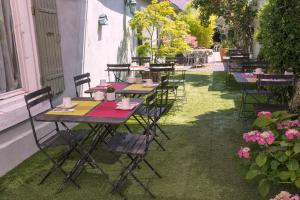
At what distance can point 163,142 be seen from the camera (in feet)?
17.3

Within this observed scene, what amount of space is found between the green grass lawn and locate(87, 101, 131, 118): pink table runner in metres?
0.95

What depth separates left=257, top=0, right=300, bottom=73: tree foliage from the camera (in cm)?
570

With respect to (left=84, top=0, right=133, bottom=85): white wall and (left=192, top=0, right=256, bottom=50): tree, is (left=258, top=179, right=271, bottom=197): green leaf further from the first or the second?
(left=192, top=0, right=256, bottom=50): tree

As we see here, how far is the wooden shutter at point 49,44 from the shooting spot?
4.95 meters

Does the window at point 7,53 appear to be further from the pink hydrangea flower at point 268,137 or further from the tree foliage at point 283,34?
the tree foliage at point 283,34

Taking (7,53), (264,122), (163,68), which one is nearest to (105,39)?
(163,68)

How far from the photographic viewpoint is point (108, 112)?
142 inches

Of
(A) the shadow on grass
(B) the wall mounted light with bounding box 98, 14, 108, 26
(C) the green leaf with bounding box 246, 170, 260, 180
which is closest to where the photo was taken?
(C) the green leaf with bounding box 246, 170, 260, 180

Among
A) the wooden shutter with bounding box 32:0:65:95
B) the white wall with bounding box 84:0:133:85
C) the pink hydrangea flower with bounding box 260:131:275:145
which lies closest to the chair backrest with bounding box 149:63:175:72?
the white wall with bounding box 84:0:133:85

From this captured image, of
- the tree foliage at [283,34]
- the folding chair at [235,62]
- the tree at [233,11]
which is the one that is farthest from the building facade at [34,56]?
the tree at [233,11]

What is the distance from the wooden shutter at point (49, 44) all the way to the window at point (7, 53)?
37cm

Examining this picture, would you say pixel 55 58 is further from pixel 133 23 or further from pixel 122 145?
pixel 133 23

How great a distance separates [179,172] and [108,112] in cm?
133

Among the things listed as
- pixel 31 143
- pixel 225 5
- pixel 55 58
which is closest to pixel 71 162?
pixel 31 143
